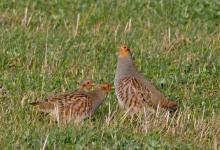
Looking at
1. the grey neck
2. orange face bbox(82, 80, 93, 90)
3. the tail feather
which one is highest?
the grey neck

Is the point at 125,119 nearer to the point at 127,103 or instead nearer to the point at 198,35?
the point at 127,103

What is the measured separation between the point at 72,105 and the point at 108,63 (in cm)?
270

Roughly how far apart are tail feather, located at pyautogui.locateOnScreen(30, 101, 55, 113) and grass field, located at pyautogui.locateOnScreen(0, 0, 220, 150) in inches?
3.7

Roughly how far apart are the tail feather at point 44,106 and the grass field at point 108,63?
93 mm

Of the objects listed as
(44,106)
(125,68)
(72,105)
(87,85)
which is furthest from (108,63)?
(44,106)

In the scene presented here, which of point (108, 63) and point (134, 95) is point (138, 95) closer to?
point (134, 95)

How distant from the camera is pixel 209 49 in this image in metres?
13.0

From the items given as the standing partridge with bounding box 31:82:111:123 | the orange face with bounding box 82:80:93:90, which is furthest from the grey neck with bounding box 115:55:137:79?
the standing partridge with bounding box 31:82:111:123

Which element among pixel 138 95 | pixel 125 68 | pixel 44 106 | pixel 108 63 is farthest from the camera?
pixel 108 63

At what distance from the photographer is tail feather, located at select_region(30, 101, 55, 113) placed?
9422mm

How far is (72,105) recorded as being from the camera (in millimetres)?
9492

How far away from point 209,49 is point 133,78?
120 inches

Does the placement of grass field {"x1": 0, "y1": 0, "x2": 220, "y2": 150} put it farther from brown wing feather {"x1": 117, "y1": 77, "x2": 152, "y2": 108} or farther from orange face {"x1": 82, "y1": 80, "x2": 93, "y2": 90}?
orange face {"x1": 82, "y1": 80, "x2": 93, "y2": 90}

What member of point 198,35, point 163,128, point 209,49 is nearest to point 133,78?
point 163,128
